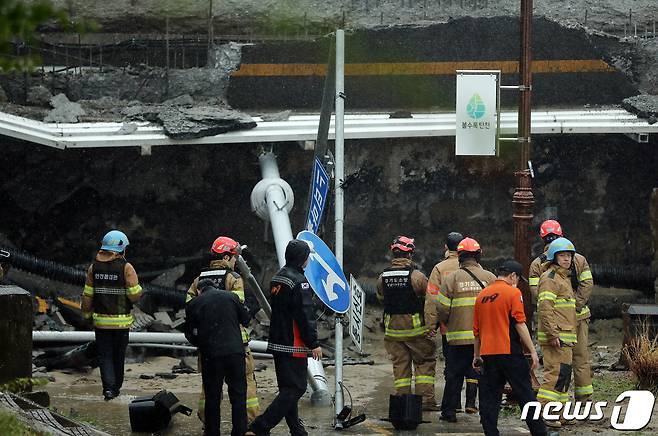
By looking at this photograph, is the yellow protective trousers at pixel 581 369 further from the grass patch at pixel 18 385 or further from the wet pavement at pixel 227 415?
the grass patch at pixel 18 385

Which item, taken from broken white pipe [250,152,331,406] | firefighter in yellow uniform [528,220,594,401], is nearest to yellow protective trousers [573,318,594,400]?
firefighter in yellow uniform [528,220,594,401]

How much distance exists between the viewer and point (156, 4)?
2078 cm

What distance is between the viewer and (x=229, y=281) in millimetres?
10578

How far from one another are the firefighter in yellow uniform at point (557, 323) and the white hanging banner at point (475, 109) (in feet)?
9.26

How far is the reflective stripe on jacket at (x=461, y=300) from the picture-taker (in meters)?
11.1

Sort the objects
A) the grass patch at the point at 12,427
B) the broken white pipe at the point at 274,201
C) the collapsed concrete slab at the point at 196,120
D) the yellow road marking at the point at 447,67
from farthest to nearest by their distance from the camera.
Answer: the yellow road marking at the point at 447,67, the collapsed concrete slab at the point at 196,120, the broken white pipe at the point at 274,201, the grass patch at the point at 12,427

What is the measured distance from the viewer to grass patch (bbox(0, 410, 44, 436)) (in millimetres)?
7464

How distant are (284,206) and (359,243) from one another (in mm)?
2280

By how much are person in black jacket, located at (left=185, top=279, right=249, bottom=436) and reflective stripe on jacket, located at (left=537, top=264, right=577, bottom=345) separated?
2824 millimetres

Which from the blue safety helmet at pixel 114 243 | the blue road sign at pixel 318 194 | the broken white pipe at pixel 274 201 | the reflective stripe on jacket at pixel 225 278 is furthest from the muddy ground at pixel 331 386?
the blue road sign at pixel 318 194

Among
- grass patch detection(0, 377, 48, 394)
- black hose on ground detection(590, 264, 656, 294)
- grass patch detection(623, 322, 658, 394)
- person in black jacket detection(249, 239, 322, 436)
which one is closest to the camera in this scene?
person in black jacket detection(249, 239, 322, 436)

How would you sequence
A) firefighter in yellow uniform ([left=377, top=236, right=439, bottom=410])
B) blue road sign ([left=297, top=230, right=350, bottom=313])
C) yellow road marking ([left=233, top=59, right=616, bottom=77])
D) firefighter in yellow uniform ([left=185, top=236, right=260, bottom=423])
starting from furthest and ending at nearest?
yellow road marking ([left=233, top=59, right=616, bottom=77])
firefighter in yellow uniform ([left=377, top=236, right=439, bottom=410])
firefighter in yellow uniform ([left=185, top=236, right=260, bottom=423])
blue road sign ([left=297, top=230, right=350, bottom=313])

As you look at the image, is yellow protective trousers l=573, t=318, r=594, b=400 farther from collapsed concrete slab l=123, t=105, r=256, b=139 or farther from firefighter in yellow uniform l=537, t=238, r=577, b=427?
collapsed concrete slab l=123, t=105, r=256, b=139

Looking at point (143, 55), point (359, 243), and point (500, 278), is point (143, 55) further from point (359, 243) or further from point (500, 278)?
point (500, 278)
